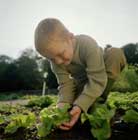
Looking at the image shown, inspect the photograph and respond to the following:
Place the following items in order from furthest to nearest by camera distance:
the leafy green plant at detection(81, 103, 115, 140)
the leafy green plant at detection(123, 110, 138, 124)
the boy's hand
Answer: the boy's hand → the leafy green plant at detection(123, 110, 138, 124) → the leafy green plant at detection(81, 103, 115, 140)

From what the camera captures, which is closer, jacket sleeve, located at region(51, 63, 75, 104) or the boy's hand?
the boy's hand

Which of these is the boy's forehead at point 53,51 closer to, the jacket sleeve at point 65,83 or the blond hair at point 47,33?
the blond hair at point 47,33

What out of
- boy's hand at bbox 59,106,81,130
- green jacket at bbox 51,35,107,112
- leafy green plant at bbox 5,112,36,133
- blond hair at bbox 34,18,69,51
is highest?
blond hair at bbox 34,18,69,51

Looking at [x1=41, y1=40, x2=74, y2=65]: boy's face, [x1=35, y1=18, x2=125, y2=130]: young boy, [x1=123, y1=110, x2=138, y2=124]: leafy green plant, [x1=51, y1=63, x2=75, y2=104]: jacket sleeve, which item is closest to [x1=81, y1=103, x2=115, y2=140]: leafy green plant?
[x1=123, y1=110, x2=138, y2=124]: leafy green plant

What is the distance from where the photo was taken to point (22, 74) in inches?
977

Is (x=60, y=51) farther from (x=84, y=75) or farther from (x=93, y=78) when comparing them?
(x=84, y=75)

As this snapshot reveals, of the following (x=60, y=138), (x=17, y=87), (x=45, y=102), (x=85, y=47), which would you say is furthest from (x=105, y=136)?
(x=17, y=87)

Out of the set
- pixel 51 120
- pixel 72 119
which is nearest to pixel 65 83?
pixel 72 119

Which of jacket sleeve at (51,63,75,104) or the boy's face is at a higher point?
the boy's face

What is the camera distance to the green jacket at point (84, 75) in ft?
9.52

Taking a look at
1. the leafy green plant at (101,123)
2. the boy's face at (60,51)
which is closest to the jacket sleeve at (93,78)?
the boy's face at (60,51)

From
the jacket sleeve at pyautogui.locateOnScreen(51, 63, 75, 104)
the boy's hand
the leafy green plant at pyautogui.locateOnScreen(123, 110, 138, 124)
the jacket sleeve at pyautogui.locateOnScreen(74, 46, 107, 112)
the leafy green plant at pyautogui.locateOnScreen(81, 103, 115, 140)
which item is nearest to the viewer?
the leafy green plant at pyautogui.locateOnScreen(81, 103, 115, 140)

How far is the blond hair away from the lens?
265cm

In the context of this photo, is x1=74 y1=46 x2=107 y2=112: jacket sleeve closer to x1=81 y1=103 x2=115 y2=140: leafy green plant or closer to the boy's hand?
the boy's hand
